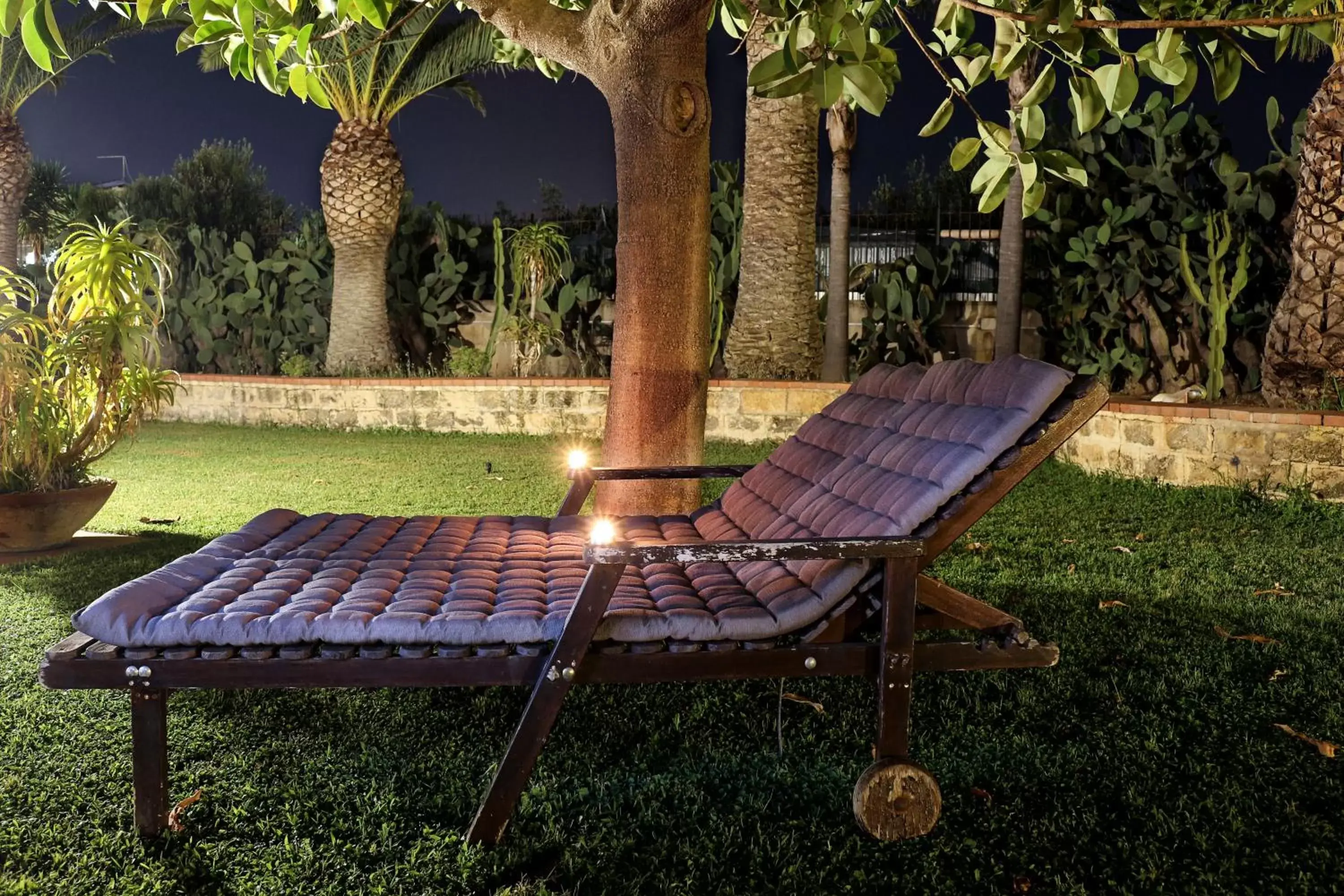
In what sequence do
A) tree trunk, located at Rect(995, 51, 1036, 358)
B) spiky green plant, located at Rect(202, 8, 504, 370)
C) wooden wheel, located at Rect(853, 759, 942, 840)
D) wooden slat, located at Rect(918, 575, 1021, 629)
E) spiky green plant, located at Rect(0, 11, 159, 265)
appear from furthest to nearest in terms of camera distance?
spiky green plant, located at Rect(0, 11, 159, 265) → spiky green plant, located at Rect(202, 8, 504, 370) → tree trunk, located at Rect(995, 51, 1036, 358) → wooden slat, located at Rect(918, 575, 1021, 629) → wooden wheel, located at Rect(853, 759, 942, 840)

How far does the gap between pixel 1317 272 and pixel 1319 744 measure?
538 cm

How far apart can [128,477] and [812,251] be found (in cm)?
639

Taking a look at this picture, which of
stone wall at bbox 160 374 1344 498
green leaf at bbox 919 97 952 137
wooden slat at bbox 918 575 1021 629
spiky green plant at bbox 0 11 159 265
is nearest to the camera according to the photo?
wooden slat at bbox 918 575 1021 629

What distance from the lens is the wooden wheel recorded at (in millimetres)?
2553

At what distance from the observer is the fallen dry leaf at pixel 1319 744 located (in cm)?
302

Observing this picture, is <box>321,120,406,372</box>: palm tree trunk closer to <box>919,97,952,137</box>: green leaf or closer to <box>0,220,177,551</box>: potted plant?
<box>0,220,177,551</box>: potted plant

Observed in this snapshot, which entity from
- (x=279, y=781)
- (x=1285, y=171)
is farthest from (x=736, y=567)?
(x=1285, y=171)

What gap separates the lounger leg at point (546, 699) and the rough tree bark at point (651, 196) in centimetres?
274

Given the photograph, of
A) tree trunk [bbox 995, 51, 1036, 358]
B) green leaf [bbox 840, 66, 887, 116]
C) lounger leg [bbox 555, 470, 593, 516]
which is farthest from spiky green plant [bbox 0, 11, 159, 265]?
green leaf [bbox 840, 66, 887, 116]

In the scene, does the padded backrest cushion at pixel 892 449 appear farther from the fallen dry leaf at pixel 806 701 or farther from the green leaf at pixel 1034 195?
the green leaf at pixel 1034 195

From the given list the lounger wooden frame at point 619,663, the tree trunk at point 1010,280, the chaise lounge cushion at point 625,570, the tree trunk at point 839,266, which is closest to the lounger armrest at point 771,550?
the lounger wooden frame at point 619,663

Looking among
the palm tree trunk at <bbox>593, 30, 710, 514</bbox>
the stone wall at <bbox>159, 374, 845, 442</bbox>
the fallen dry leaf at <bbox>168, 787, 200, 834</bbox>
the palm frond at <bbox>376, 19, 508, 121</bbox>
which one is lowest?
the fallen dry leaf at <bbox>168, 787, 200, 834</bbox>

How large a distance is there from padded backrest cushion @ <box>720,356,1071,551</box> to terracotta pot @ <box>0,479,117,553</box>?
11.3ft

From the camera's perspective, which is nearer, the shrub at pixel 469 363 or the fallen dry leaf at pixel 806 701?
the fallen dry leaf at pixel 806 701
